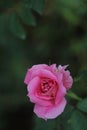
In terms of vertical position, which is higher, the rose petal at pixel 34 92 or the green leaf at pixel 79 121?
the rose petal at pixel 34 92

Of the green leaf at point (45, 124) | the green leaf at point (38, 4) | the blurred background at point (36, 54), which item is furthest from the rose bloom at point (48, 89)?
the blurred background at point (36, 54)

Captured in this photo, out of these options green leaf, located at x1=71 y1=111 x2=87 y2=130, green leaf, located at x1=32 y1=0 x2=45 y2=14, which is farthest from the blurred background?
green leaf, located at x1=71 y1=111 x2=87 y2=130

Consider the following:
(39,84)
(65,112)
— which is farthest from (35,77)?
(65,112)

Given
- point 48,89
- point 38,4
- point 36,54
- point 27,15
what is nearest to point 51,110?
point 48,89

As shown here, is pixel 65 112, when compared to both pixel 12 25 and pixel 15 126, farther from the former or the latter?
pixel 15 126

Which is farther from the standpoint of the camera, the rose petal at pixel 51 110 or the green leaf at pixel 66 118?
the green leaf at pixel 66 118

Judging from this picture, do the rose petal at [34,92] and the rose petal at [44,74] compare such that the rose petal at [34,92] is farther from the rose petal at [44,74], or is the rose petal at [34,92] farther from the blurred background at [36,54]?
the blurred background at [36,54]

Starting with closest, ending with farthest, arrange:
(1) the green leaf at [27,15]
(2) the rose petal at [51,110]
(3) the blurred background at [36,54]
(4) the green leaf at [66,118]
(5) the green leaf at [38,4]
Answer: (2) the rose petal at [51,110], (4) the green leaf at [66,118], (5) the green leaf at [38,4], (1) the green leaf at [27,15], (3) the blurred background at [36,54]
